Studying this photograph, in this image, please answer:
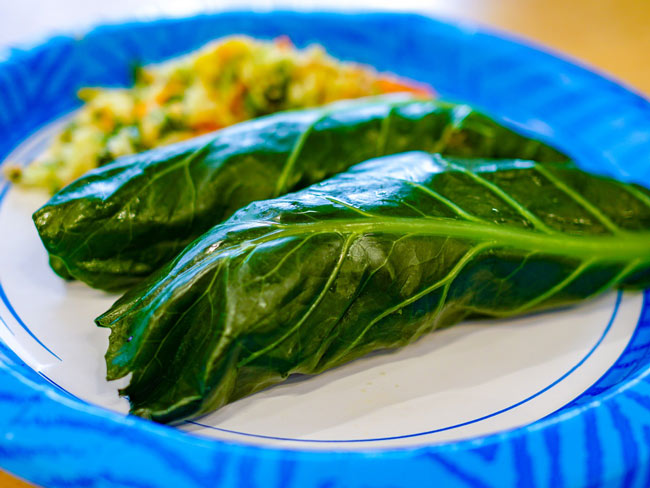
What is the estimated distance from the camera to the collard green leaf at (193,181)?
80.4 inches

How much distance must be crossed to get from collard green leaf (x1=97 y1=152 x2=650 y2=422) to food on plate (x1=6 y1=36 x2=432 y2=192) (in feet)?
2.98

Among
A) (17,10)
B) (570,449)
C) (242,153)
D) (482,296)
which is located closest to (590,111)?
(482,296)

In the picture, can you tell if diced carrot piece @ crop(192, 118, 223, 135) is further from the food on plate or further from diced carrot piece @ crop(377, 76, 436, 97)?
diced carrot piece @ crop(377, 76, 436, 97)

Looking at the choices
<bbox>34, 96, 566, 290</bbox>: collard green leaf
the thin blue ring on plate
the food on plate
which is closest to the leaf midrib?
the thin blue ring on plate

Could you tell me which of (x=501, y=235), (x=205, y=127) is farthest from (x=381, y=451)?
(x=205, y=127)

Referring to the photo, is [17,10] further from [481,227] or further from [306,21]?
[481,227]

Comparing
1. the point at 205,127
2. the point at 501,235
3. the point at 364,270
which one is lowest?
the point at 205,127

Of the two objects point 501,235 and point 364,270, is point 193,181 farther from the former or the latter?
point 501,235

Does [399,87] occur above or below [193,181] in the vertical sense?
above

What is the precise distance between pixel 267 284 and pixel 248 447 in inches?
17.0

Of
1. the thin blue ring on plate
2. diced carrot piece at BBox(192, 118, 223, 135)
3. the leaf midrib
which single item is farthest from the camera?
diced carrot piece at BBox(192, 118, 223, 135)

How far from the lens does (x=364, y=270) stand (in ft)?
5.80

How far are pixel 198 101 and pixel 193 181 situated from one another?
81 cm

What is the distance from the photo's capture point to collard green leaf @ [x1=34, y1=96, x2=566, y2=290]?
204 centimetres
